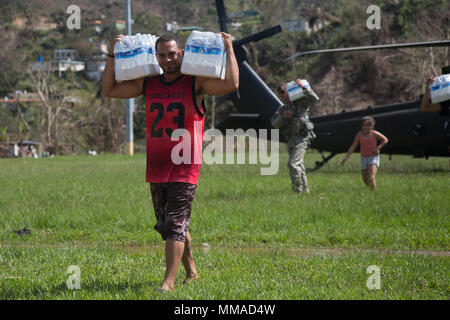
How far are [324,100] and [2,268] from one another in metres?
45.7

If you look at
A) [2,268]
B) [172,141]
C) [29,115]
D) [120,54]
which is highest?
[120,54]

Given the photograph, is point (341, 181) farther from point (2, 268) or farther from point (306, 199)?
point (2, 268)

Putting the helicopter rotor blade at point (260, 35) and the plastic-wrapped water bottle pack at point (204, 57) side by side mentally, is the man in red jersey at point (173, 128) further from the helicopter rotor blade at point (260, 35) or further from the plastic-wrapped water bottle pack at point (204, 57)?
the helicopter rotor blade at point (260, 35)

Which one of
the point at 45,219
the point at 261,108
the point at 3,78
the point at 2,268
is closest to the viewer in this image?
the point at 2,268

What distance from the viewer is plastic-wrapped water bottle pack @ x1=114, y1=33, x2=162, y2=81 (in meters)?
4.46

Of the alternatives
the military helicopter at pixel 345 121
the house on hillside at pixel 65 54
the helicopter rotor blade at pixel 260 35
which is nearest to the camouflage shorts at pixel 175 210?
the helicopter rotor blade at pixel 260 35

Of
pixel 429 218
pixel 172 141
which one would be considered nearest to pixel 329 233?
pixel 429 218

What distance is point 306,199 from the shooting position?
1009 cm

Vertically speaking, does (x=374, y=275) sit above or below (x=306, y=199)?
above

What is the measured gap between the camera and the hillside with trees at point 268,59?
140 feet

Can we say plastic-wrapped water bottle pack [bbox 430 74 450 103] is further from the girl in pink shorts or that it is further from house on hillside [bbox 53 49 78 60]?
house on hillside [bbox 53 49 78 60]

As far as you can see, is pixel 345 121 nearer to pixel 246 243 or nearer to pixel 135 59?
pixel 246 243

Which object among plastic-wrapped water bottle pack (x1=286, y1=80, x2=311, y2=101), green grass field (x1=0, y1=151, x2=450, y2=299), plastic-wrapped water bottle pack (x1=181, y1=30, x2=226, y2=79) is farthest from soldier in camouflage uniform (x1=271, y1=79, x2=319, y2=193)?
plastic-wrapped water bottle pack (x1=181, y1=30, x2=226, y2=79)

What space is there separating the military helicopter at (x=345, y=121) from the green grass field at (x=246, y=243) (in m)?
3.45
